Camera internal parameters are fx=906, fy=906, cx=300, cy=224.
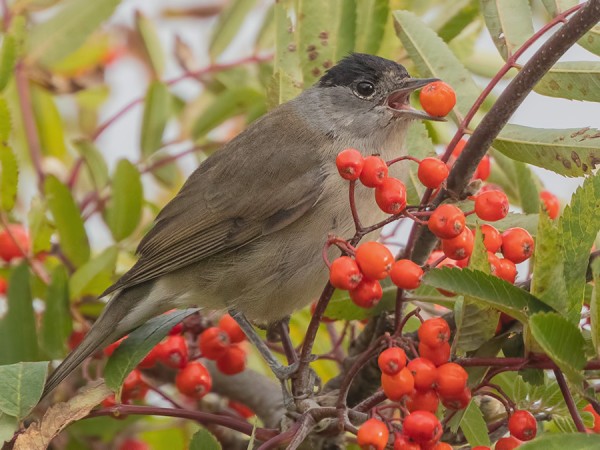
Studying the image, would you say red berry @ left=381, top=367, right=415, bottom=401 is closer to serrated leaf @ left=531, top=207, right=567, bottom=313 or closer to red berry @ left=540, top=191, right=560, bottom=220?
serrated leaf @ left=531, top=207, right=567, bottom=313

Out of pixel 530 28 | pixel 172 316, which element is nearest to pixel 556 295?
pixel 530 28

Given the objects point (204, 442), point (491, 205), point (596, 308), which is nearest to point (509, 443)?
point (596, 308)

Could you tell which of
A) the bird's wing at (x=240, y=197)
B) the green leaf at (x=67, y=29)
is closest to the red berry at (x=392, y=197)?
the bird's wing at (x=240, y=197)

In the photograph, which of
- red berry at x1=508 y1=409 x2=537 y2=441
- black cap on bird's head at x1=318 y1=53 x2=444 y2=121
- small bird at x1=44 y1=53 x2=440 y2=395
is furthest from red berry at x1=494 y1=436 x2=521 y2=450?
black cap on bird's head at x1=318 y1=53 x2=444 y2=121

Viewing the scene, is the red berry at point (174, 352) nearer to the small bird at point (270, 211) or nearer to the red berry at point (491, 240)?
the small bird at point (270, 211)

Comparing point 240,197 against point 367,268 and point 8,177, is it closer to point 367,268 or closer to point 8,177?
point 8,177
